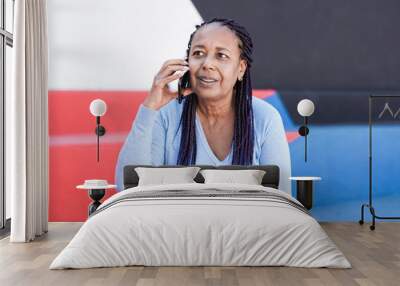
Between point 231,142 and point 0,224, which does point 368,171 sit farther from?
point 0,224

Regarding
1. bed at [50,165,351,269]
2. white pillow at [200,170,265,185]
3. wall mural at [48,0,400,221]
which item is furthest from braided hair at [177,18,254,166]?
bed at [50,165,351,269]

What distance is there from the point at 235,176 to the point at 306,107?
1335mm

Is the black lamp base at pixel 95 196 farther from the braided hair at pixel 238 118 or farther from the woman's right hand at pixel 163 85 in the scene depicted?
the woman's right hand at pixel 163 85

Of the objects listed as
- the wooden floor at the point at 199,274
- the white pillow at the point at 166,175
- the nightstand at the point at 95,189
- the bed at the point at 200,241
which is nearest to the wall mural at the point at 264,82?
the nightstand at the point at 95,189

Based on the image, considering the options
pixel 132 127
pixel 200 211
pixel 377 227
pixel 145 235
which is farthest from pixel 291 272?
pixel 132 127

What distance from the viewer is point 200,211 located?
4.84 metres

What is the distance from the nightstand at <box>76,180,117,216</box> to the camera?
7015 millimetres

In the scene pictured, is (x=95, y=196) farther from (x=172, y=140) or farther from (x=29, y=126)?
(x=29, y=126)

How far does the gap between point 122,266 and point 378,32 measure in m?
4.81

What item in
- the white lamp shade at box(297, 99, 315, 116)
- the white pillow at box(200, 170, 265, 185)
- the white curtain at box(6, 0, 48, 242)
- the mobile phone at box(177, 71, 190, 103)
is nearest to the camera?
the white curtain at box(6, 0, 48, 242)

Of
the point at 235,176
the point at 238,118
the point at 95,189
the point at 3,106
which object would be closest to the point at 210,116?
the point at 238,118

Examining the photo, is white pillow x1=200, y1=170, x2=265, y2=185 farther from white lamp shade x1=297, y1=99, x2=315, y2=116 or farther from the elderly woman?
white lamp shade x1=297, y1=99, x2=315, y2=116

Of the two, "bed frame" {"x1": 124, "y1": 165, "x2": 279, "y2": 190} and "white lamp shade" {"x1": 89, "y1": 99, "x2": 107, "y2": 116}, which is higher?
"white lamp shade" {"x1": 89, "y1": 99, "x2": 107, "y2": 116}

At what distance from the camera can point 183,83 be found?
24.7ft
